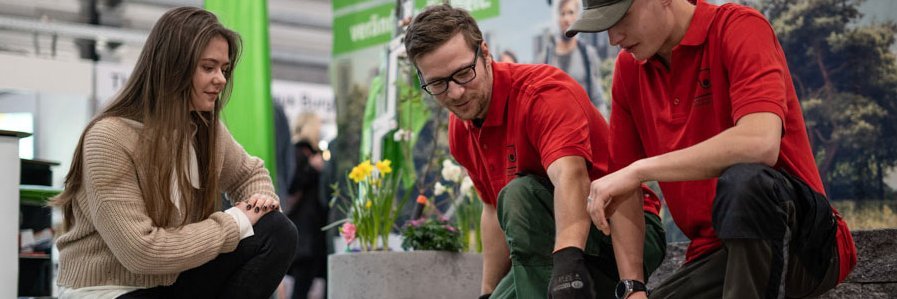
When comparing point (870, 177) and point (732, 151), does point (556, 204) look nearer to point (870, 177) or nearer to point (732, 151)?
point (732, 151)

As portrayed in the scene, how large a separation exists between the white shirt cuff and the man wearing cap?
837 millimetres

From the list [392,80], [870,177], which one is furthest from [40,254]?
[870,177]

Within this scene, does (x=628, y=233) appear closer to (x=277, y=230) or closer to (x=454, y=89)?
(x=454, y=89)

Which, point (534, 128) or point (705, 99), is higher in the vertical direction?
point (705, 99)

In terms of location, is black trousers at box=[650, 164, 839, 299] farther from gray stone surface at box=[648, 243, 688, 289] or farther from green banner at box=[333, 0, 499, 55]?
green banner at box=[333, 0, 499, 55]

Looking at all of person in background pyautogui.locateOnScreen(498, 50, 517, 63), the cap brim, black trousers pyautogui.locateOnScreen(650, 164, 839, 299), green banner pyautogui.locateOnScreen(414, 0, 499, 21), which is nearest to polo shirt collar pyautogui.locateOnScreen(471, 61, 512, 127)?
the cap brim

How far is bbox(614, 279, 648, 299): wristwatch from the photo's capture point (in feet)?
6.30

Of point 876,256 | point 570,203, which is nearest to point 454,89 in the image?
point 570,203

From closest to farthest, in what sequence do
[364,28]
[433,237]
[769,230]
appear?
[769,230]
[433,237]
[364,28]

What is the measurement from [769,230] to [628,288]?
367mm

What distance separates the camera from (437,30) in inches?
87.2

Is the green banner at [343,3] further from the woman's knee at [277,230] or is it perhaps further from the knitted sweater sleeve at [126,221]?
the knitted sweater sleeve at [126,221]

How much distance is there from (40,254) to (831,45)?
378 centimetres

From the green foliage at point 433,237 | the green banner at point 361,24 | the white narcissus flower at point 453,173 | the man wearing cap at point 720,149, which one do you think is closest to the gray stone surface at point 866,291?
the man wearing cap at point 720,149
